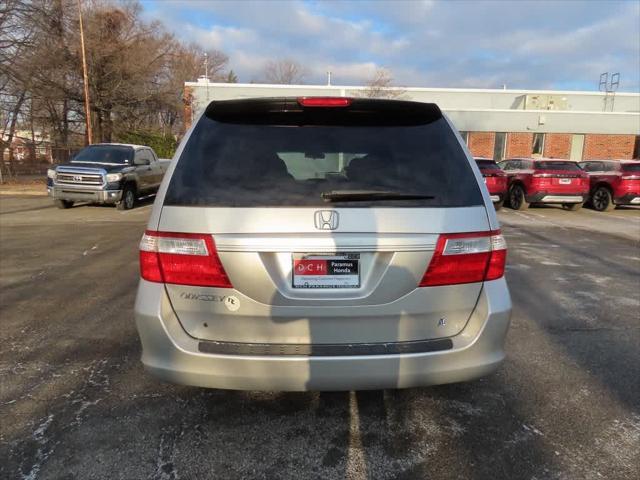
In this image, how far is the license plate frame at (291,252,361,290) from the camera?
2361 mm

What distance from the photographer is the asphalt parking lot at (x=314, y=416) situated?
2.53 meters

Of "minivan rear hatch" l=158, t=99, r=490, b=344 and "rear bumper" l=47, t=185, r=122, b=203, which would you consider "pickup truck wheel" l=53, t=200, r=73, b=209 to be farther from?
"minivan rear hatch" l=158, t=99, r=490, b=344

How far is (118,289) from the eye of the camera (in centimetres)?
574

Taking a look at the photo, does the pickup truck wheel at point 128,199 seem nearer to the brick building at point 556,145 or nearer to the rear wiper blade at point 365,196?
the rear wiper blade at point 365,196

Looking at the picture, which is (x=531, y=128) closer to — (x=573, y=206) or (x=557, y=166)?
(x=573, y=206)

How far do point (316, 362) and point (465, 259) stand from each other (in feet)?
3.02

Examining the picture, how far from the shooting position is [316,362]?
238 centimetres

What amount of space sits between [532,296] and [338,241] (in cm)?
419

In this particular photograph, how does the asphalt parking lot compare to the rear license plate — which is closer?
the rear license plate

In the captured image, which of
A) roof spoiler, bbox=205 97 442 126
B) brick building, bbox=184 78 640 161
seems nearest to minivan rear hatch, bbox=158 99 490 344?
roof spoiler, bbox=205 97 442 126

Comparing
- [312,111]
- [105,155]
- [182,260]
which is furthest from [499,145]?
[182,260]

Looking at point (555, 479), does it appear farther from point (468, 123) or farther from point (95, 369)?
point (468, 123)

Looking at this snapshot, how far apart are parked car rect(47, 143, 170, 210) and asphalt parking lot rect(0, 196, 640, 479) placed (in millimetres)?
8175

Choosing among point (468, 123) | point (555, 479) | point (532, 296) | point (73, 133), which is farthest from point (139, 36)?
point (555, 479)
